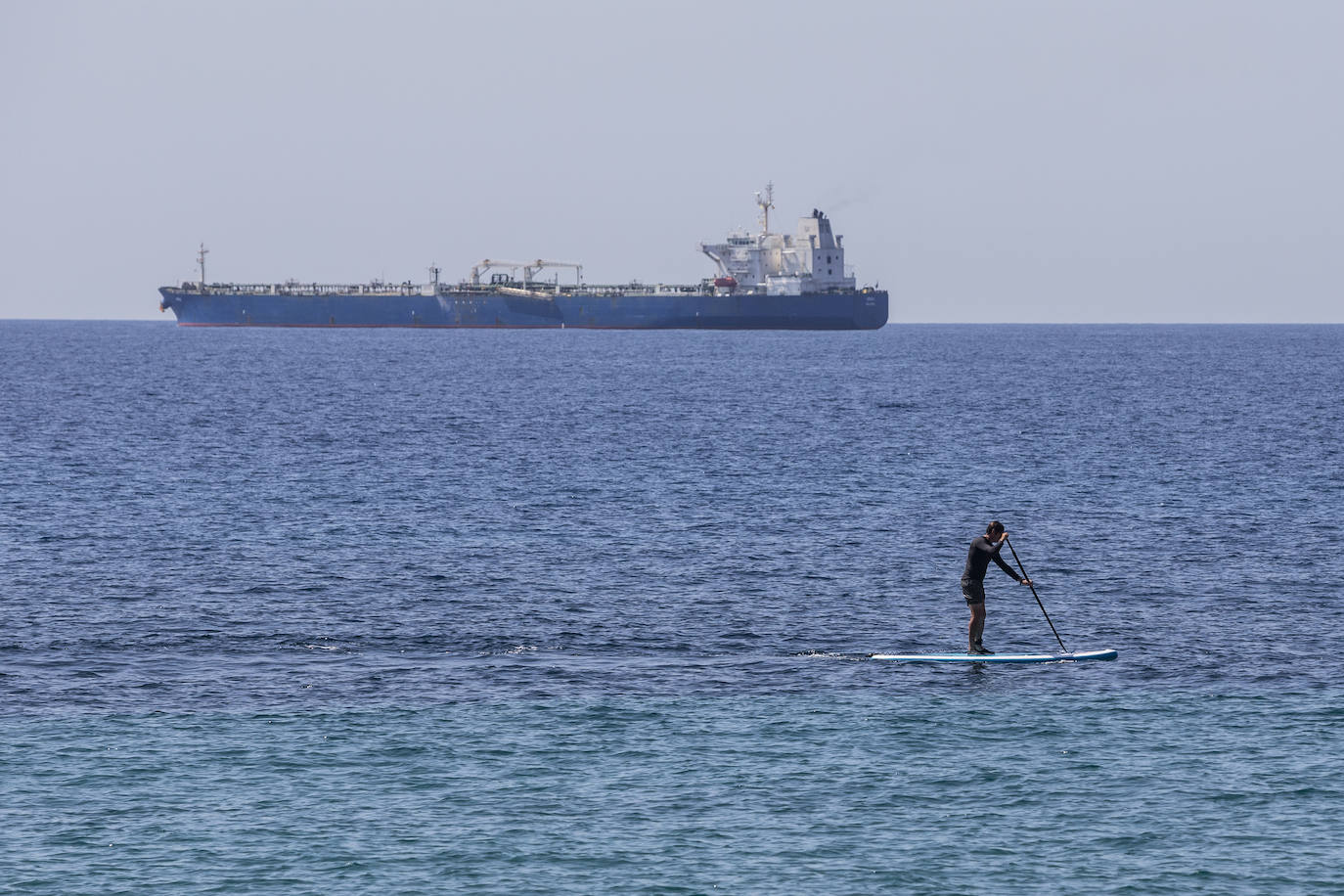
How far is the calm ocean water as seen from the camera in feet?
63.5

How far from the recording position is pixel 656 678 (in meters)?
27.6

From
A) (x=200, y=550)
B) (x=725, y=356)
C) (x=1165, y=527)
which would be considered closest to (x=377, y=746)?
(x=200, y=550)

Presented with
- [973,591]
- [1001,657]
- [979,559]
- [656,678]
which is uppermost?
[979,559]

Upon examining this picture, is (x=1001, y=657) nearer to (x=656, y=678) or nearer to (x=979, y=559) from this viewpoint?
(x=979, y=559)

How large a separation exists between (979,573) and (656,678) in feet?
20.5

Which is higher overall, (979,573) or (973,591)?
(979,573)

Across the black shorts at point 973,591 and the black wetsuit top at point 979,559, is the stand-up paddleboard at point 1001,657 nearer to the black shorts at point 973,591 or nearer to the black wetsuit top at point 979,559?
the black shorts at point 973,591

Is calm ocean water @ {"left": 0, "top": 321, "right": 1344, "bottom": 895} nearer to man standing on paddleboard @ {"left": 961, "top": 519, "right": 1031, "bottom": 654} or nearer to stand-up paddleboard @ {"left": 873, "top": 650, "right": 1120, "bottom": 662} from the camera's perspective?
stand-up paddleboard @ {"left": 873, "top": 650, "right": 1120, "bottom": 662}

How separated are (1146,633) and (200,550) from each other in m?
23.9

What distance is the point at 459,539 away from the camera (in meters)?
43.9

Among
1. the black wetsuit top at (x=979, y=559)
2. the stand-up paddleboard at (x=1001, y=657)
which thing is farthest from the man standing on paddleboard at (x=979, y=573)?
the stand-up paddleboard at (x=1001, y=657)

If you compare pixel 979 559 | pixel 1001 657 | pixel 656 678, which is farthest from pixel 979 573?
pixel 656 678

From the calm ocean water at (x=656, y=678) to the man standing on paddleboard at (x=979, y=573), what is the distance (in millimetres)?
1125

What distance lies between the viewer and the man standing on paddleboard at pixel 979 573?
28859mm
